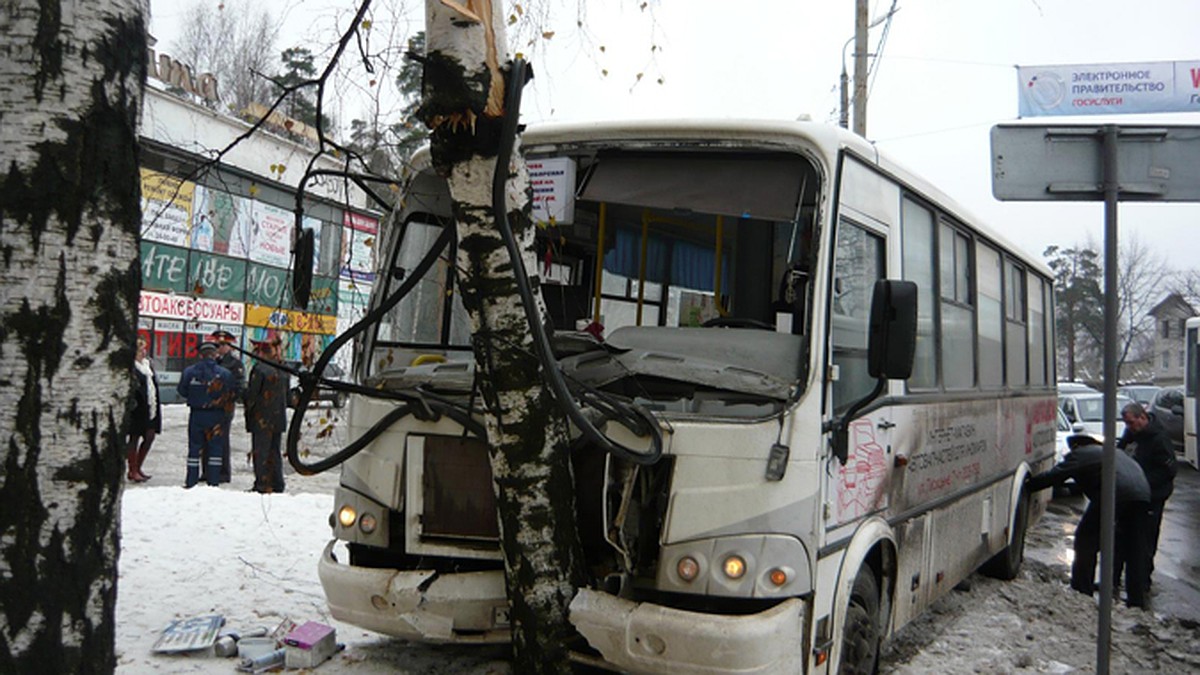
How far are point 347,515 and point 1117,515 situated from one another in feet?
23.3

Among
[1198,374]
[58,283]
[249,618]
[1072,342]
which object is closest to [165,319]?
[249,618]

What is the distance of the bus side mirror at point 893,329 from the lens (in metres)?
4.36

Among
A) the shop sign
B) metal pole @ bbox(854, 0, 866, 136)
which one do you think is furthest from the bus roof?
the shop sign

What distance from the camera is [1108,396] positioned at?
17.4ft

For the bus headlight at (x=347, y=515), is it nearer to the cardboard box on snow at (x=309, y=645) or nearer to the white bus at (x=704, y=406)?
the white bus at (x=704, y=406)

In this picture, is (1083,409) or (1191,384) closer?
(1083,409)

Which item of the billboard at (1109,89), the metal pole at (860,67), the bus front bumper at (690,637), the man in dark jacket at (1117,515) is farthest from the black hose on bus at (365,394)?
the metal pole at (860,67)

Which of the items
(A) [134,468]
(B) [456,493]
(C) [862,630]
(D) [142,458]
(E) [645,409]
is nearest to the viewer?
(E) [645,409]

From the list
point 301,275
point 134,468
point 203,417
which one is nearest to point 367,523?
point 301,275

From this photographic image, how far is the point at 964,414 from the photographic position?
714 centimetres

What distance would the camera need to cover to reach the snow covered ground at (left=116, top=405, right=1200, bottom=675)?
563 centimetres

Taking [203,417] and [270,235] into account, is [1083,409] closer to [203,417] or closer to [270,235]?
[203,417]

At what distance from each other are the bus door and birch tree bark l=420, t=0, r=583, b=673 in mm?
1241

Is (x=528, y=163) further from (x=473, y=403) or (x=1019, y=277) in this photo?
(x=1019, y=277)
